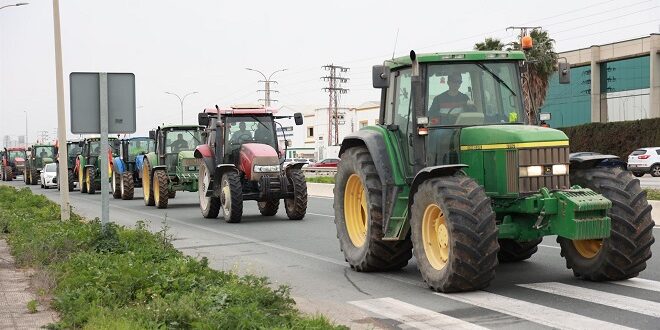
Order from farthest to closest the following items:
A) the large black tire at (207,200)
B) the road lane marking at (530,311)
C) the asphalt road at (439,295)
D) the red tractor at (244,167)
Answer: the large black tire at (207,200)
the red tractor at (244,167)
the asphalt road at (439,295)
the road lane marking at (530,311)

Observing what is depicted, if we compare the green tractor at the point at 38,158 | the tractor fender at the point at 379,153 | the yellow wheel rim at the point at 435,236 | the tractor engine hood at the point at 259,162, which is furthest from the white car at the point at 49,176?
the yellow wheel rim at the point at 435,236

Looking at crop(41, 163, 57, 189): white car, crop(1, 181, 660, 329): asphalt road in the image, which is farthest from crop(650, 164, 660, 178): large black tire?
crop(41, 163, 57, 189): white car

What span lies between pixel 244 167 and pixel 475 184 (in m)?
11.3

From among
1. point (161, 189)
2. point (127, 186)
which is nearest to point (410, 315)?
point (161, 189)

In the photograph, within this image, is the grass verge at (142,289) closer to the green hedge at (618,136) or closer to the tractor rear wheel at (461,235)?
the tractor rear wheel at (461,235)

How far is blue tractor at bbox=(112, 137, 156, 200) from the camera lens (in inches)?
1198

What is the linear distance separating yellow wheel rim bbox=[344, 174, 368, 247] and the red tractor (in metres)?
7.28

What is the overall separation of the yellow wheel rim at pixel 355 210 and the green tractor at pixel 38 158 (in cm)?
4126

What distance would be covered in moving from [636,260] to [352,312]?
3189 mm

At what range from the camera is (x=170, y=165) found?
26.1 metres

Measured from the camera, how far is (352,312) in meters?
8.27

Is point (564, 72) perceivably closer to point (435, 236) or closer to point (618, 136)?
point (435, 236)

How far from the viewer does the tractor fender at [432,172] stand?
8.98 metres

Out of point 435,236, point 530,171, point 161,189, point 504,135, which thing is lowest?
point 161,189
